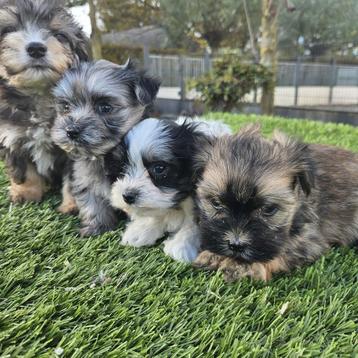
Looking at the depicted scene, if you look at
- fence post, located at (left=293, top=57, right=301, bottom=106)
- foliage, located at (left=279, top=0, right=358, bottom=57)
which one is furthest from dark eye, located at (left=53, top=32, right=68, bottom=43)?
foliage, located at (left=279, top=0, right=358, bottom=57)

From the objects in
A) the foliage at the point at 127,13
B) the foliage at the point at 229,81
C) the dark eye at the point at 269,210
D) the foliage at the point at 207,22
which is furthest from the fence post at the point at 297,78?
the dark eye at the point at 269,210

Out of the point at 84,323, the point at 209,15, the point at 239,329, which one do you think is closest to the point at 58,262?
the point at 84,323

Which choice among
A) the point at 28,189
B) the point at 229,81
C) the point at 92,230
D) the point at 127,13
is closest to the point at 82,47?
the point at 28,189

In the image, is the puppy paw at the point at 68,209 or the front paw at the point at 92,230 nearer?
the front paw at the point at 92,230

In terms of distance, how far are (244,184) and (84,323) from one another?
1.13m

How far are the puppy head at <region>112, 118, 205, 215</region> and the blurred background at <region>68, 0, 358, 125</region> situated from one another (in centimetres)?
140

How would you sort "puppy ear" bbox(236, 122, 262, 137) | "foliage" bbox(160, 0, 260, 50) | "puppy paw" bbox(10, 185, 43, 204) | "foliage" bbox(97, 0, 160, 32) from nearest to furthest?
"puppy ear" bbox(236, 122, 262, 137) → "puppy paw" bbox(10, 185, 43, 204) → "foliage" bbox(97, 0, 160, 32) → "foliage" bbox(160, 0, 260, 50)

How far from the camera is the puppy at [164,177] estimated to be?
2828 mm

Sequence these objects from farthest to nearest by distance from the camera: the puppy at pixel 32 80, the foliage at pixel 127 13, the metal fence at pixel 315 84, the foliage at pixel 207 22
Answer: the foliage at pixel 207 22, the foliage at pixel 127 13, the metal fence at pixel 315 84, the puppy at pixel 32 80

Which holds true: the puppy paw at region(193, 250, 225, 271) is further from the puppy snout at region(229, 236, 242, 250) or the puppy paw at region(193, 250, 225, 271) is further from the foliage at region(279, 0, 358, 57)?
the foliage at region(279, 0, 358, 57)

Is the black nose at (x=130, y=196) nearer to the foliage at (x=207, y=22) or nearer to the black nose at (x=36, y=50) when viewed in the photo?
the black nose at (x=36, y=50)

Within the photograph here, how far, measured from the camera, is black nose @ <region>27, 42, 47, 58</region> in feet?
10.6

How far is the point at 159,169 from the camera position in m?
2.87

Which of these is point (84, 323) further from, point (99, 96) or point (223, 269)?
point (99, 96)
